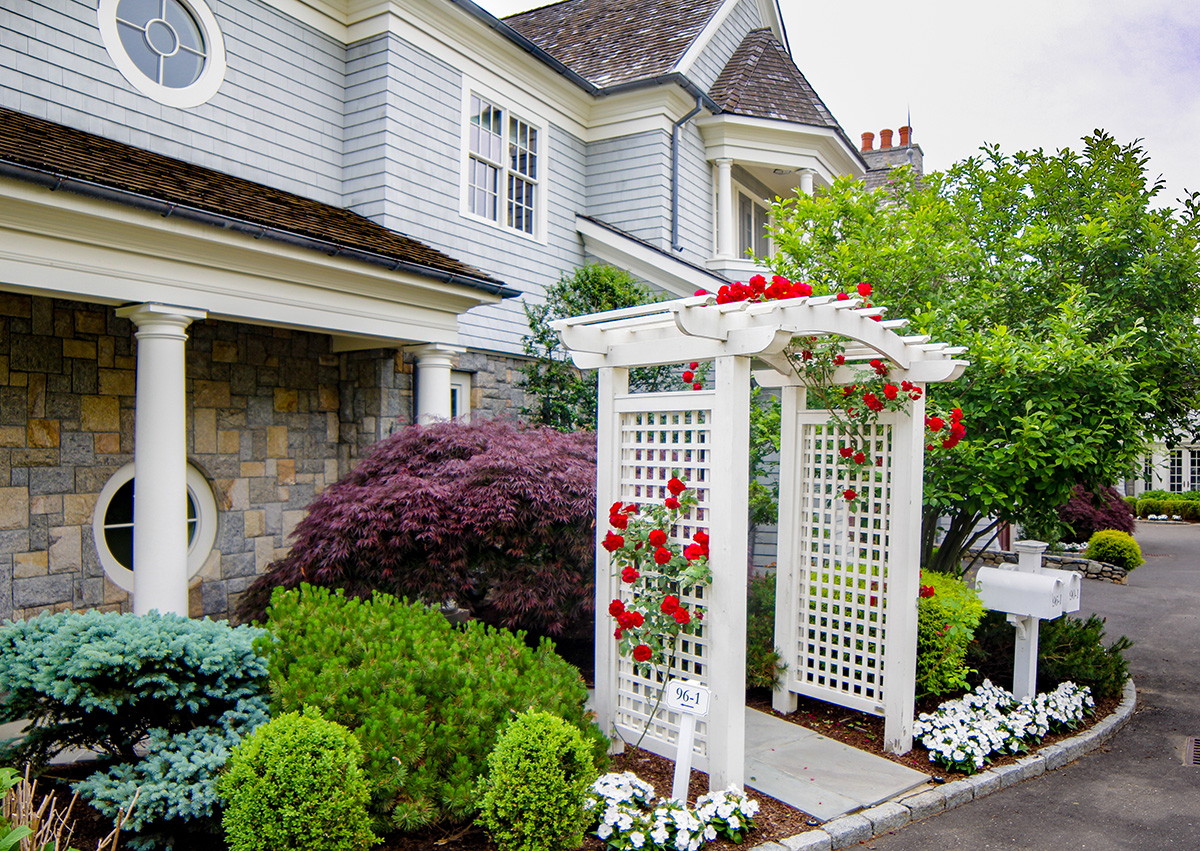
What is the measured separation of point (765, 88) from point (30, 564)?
12.2 m

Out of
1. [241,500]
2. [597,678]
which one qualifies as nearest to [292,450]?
[241,500]

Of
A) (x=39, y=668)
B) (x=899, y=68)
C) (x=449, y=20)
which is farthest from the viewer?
(x=899, y=68)

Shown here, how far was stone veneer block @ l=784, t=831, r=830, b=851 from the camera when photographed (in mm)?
3912

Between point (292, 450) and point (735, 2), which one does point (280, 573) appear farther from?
point (735, 2)

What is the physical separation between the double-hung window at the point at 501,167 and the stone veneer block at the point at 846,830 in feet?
25.5

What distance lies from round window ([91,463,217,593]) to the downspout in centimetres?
717

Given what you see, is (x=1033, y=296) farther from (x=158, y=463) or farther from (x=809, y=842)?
(x=158, y=463)

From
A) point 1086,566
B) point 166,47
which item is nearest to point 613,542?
point 166,47

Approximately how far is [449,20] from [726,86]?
5.62 metres

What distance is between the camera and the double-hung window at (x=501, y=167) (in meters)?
9.95

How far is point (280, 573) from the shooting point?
6.48 metres

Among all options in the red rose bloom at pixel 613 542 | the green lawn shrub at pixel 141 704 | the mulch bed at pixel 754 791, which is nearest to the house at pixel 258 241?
the green lawn shrub at pixel 141 704

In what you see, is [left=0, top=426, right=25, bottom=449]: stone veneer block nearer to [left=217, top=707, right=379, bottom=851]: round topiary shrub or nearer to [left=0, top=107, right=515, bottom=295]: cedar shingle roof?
[left=0, top=107, right=515, bottom=295]: cedar shingle roof

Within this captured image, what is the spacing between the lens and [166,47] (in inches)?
293
